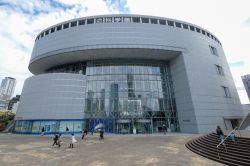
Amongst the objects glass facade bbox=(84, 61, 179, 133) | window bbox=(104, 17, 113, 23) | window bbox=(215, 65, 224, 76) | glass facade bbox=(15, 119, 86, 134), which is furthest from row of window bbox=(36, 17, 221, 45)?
glass facade bbox=(15, 119, 86, 134)

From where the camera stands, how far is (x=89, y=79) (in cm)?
3438

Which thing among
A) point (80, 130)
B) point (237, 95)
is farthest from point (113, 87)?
point (237, 95)

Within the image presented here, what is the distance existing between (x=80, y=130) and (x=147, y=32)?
1069 inches

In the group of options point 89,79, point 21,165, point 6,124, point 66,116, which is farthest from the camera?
point 6,124

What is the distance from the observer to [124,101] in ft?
104

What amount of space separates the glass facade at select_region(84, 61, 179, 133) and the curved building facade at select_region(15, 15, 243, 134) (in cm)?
22

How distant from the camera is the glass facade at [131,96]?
1209 inches

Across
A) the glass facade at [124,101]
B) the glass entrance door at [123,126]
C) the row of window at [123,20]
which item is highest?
the row of window at [123,20]

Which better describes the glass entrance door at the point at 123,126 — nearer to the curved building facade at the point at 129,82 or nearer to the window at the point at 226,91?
the curved building facade at the point at 129,82

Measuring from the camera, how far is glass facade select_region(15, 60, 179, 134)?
99.2 feet

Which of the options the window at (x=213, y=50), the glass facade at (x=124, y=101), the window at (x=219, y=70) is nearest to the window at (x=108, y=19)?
the glass facade at (x=124, y=101)

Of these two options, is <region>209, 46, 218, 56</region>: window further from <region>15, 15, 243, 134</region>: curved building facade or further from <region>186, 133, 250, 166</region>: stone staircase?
<region>186, 133, 250, 166</region>: stone staircase

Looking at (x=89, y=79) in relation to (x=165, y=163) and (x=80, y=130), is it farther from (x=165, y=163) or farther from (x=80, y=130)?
(x=165, y=163)

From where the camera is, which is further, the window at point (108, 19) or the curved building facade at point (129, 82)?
the window at point (108, 19)
